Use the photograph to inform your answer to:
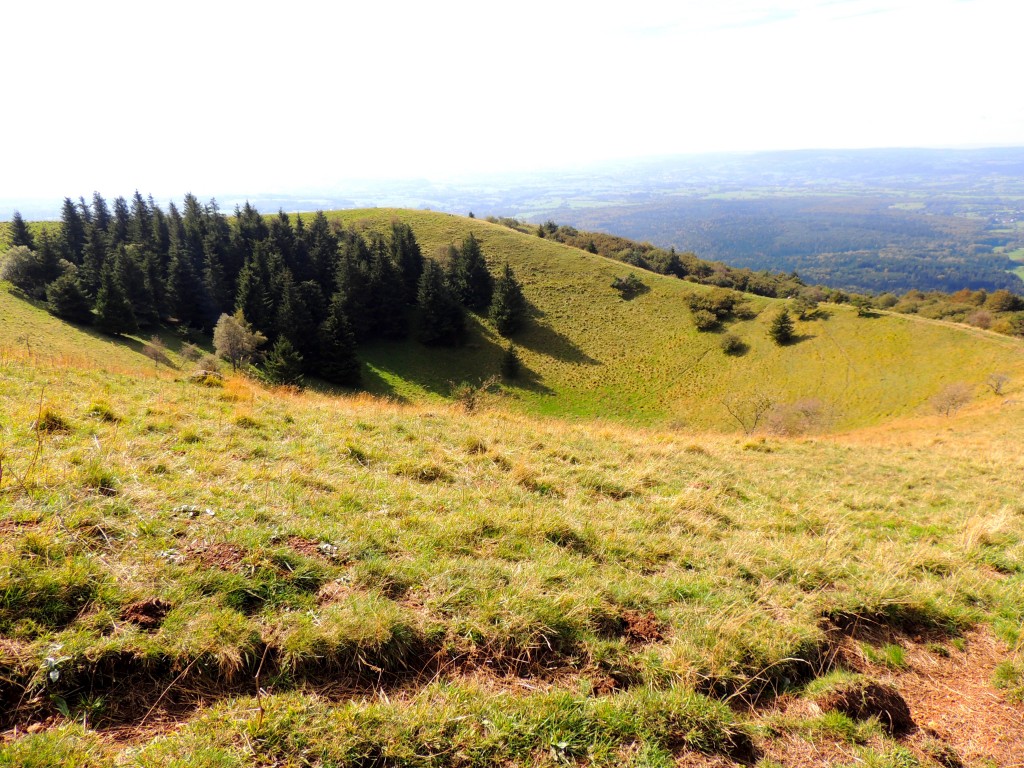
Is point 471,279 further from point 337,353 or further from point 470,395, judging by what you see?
point 470,395

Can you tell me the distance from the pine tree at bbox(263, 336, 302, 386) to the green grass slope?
7.85 meters

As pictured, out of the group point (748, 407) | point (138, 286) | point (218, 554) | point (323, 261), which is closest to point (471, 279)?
point (323, 261)

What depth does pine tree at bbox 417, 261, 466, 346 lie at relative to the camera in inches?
1953

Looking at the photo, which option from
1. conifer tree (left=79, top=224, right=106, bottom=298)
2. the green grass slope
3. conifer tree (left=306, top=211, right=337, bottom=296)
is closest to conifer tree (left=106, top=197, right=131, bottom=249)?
conifer tree (left=79, top=224, right=106, bottom=298)

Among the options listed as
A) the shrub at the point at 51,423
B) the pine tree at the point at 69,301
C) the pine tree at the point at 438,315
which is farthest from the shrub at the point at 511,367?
the shrub at the point at 51,423

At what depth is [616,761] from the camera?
2924 millimetres

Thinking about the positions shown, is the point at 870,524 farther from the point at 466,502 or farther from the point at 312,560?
the point at 312,560

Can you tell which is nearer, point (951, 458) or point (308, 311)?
point (951, 458)

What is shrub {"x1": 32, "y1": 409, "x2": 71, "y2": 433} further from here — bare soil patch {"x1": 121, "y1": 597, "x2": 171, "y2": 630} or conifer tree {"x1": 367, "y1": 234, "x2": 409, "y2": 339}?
conifer tree {"x1": 367, "y1": 234, "x2": 409, "y2": 339}

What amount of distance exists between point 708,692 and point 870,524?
6.09m

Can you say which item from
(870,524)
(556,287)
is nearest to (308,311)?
(556,287)

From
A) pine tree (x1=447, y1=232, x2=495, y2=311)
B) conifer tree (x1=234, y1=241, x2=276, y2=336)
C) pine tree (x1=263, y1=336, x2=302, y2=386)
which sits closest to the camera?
pine tree (x1=263, y1=336, x2=302, y2=386)

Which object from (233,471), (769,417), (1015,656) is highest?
(233,471)

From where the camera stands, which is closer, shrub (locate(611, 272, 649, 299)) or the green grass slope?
the green grass slope
